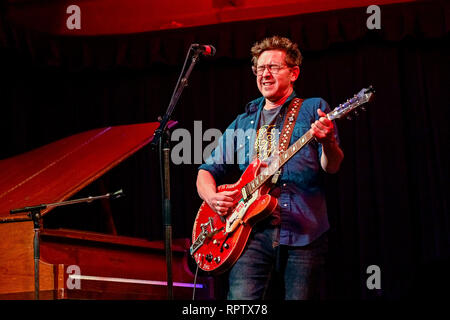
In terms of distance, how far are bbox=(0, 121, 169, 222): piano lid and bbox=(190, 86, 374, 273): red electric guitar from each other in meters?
0.59

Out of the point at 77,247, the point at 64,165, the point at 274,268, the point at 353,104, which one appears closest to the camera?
the point at 353,104

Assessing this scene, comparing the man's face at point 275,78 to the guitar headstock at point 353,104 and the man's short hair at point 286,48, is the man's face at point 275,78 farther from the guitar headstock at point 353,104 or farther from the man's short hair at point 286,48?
the guitar headstock at point 353,104

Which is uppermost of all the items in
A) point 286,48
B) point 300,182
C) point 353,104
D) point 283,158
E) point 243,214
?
point 286,48

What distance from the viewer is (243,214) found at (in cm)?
298

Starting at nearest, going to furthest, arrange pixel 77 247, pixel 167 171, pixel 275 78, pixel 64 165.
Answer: pixel 167 171 → pixel 275 78 → pixel 77 247 → pixel 64 165

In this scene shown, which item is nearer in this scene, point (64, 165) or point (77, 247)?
point (77, 247)

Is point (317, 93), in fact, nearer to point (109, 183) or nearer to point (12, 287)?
point (109, 183)

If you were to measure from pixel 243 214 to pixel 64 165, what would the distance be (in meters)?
1.71

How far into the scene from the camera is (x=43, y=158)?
14.8 feet

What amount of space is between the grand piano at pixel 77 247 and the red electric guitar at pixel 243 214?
679 mm

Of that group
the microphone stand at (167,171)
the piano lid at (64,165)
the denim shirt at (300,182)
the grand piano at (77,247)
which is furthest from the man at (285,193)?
the grand piano at (77,247)

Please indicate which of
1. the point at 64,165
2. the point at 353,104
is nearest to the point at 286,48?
the point at 353,104

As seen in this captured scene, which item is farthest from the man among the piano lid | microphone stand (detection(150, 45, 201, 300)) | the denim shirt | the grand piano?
the grand piano

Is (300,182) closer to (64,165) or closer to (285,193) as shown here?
(285,193)
